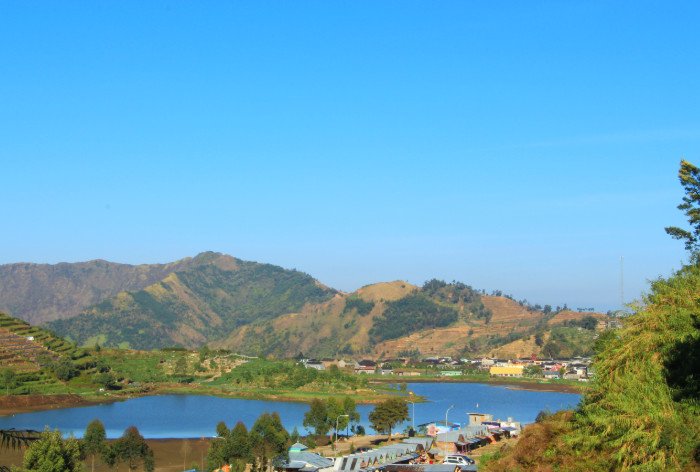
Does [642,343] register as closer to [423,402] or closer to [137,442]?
[137,442]

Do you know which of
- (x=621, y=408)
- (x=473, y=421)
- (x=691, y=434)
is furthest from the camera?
(x=473, y=421)

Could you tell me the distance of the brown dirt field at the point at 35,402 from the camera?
3290 inches

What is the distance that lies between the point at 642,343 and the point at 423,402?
3355 inches

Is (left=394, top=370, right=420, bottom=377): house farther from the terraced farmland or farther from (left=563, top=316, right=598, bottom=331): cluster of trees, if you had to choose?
the terraced farmland

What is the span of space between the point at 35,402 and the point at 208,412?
756 inches

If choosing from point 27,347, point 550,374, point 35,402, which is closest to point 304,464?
point 35,402

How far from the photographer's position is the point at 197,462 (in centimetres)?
4922

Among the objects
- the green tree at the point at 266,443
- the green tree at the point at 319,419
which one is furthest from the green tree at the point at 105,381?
the green tree at the point at 266,443

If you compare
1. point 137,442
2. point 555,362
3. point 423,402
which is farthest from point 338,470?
point 555,362

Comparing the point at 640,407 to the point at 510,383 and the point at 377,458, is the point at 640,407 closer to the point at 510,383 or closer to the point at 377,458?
the point at 377,458

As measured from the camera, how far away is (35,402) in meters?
88.6

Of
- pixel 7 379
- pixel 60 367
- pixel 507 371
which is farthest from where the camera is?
pixel 507 371

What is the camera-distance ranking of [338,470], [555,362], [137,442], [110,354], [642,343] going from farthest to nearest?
[555,362]
[110,354]
[137,442]
[338,470]
[642,343]

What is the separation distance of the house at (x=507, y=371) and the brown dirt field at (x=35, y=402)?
263 feet
